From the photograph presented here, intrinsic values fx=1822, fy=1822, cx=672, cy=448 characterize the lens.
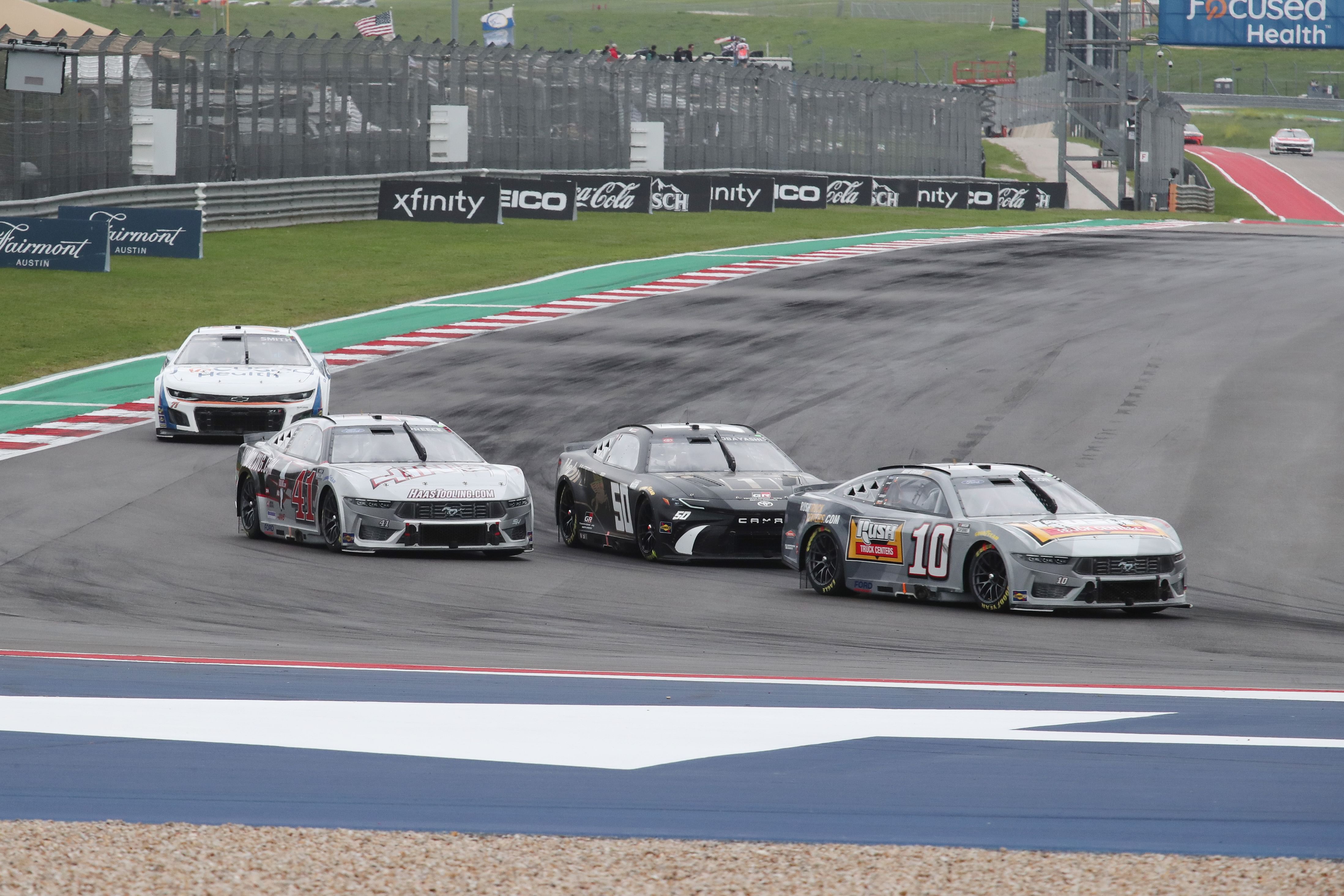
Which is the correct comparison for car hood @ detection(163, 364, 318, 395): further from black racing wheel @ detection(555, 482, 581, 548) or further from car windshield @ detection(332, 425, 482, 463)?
black racing wheel @ detection(555, 482, 581, 548)

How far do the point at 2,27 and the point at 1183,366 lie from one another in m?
24.2

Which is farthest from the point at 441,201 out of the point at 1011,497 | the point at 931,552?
the point at 931,552

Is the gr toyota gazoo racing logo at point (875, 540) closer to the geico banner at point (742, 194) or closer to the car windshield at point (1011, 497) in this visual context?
the car windshield at point (1011, 497)

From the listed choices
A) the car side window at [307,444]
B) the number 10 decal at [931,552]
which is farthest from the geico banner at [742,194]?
the number 10 decal at [931,552]

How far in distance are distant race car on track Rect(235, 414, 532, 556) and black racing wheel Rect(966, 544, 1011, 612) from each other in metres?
4.07

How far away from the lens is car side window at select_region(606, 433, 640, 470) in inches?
647

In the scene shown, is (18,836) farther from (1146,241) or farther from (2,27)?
(1146,241)

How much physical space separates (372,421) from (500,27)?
54.5m

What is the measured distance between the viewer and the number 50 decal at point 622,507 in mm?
15938

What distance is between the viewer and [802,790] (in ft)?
22.6

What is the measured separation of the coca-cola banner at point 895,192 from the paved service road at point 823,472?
18985mm

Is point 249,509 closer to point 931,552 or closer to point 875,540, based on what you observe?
point 875,540

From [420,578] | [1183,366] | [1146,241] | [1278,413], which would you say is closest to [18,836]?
[420,578]

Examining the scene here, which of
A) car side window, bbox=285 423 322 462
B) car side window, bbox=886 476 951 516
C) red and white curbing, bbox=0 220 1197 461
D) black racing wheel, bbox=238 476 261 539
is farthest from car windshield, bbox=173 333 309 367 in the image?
car side window, bbox=886 476 951 516
